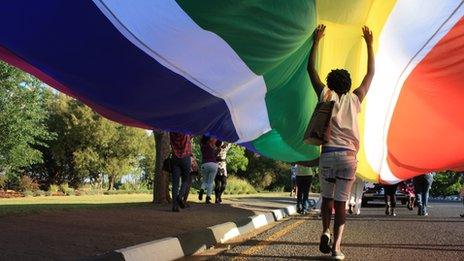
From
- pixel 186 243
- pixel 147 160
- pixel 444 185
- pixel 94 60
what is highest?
pixel 444 185

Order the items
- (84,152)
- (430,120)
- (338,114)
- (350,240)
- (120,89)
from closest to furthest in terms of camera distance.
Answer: (120,89) → (338,114) → (430,120) → (350,240) → (84,152)

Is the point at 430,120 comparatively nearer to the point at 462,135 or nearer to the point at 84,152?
the point at 462,135

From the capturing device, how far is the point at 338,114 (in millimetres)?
5867

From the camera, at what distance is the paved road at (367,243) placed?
21.9ft

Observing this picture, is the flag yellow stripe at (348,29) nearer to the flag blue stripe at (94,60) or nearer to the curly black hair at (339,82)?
the curly black hair at (339,82)

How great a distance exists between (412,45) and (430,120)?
1.80 m

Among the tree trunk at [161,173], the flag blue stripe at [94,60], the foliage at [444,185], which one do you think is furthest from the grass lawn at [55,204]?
the foliage at [444,185]

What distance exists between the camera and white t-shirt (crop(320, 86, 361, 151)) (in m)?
5.86

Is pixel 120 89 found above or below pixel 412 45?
below

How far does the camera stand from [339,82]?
19.3ft

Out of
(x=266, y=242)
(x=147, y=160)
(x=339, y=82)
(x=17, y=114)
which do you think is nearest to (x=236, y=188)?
(x=17, y=114)

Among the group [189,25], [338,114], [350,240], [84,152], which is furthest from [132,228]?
[84,152]

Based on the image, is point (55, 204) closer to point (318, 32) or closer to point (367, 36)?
point (318, 32)

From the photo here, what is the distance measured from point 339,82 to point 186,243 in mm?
2896
